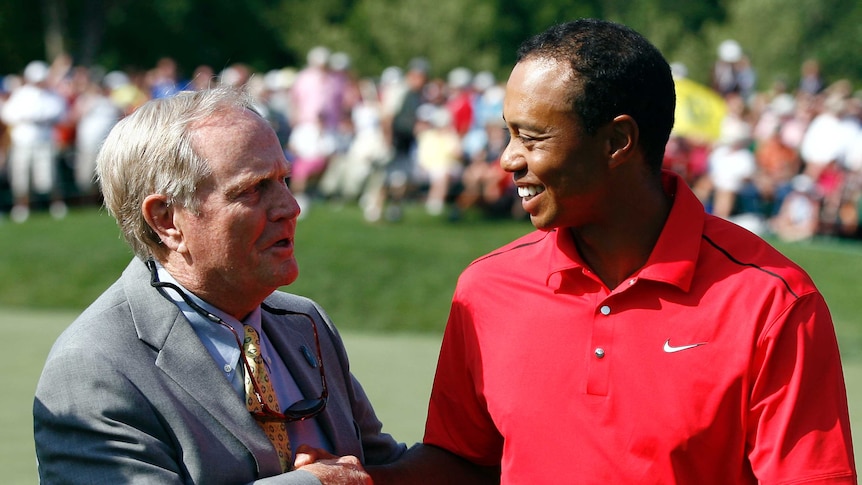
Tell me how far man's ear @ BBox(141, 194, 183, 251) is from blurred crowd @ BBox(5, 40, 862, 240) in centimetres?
1269

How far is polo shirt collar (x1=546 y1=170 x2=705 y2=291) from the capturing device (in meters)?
3.00

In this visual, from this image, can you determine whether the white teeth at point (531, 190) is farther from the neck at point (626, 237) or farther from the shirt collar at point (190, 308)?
the shirt collar at point (190, 308)

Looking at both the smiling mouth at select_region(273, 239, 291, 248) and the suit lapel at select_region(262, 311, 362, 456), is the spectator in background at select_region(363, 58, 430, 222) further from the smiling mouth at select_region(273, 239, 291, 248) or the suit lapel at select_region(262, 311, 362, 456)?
the smiling mouth at select_region(273, 239, 291, 248)

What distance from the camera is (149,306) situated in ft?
10.2

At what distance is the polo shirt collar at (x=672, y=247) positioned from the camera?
300 centimetres

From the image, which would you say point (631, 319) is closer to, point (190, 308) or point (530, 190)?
point (530, 190)

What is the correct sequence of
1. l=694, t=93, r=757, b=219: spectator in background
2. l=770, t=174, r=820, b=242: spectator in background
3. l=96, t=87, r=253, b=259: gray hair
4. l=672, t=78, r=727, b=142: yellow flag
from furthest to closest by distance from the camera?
l=672, t=78, r=727, b=142: yellow flag < l=694, t=93, r=757, b=219: spectator in background < l=770, t=174, r=820, b=242: spectator in background < l=96, t=87, r=253, b=259: gray hair

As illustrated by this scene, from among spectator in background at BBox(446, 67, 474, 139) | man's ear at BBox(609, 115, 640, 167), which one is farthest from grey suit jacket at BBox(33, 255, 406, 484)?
spectator in background at BBox(446, 67, 474, 139)

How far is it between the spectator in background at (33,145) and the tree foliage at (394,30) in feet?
93.6

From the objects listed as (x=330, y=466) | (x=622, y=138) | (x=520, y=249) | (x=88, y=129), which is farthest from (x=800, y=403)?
(x=88, y=129)

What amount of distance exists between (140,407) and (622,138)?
54.4 inches

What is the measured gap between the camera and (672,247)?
3051 mm

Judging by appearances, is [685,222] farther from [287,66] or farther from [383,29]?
[287,66]

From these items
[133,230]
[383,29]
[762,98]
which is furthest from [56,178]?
[383,29]
